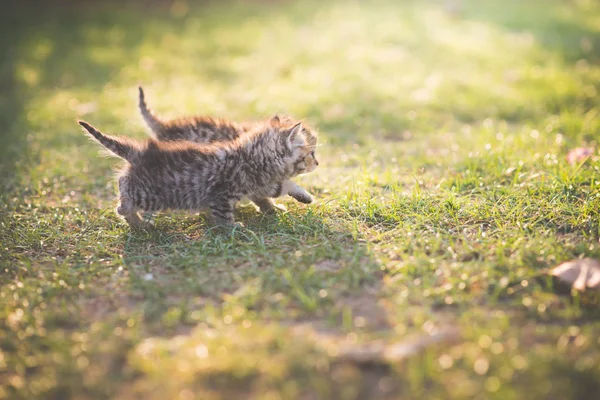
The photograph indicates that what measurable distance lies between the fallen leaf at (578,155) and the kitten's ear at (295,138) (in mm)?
2289

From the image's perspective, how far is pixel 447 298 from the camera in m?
2.90

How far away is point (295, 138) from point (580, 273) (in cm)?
209

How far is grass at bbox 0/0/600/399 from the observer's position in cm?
241

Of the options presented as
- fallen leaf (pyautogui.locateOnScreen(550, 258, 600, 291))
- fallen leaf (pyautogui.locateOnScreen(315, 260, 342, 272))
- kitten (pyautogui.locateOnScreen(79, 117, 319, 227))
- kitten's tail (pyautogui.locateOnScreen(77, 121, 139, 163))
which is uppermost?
kitten's tail (pyautogui.locateOnScreen(77, 121, 139, 163))

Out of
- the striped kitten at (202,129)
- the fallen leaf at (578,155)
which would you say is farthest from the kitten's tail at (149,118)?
the fallen leaf at (578,155)

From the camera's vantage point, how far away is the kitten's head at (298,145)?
4020 mm

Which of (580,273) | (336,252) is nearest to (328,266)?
(336,252)

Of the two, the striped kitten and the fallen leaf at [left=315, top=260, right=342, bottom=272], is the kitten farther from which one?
the fallen leaf at [left=315, top=260, right=342, bottom=272]

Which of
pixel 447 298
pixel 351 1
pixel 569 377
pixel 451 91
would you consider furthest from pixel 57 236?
pixel 351 1

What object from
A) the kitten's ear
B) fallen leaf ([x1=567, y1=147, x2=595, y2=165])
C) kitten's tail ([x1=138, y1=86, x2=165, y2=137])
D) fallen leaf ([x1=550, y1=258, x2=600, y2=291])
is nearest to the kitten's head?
the kitten's ear

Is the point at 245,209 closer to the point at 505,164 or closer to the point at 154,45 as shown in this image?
the point at 505,164

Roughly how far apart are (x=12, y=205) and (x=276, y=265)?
2.50m

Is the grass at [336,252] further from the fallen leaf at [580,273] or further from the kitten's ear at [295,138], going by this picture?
the kitten's ear at [295,138]

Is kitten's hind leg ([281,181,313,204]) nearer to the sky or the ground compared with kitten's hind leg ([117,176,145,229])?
nearer to the ground
